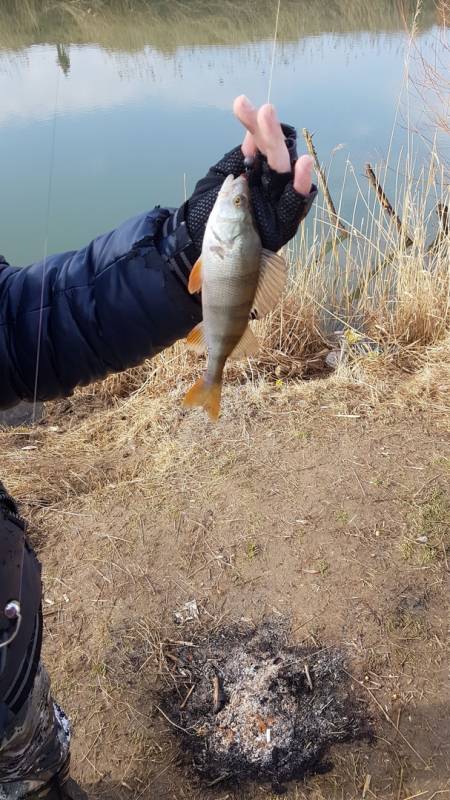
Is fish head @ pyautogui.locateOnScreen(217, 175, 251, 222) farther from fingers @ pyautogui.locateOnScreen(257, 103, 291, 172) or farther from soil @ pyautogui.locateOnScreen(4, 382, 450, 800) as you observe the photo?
soil @ pyautogui.locateOnScreen(4, 382, 450, 800)

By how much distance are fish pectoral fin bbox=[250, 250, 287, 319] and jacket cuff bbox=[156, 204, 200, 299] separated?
186 millimetres

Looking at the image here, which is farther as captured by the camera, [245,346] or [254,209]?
[245,346]

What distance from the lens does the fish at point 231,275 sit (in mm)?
1209

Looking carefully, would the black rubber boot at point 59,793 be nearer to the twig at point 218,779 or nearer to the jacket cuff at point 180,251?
the twig at point 218,779

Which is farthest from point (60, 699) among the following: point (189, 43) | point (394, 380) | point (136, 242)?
point (189, 43)

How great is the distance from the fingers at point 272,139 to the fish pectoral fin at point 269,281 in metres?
0.18

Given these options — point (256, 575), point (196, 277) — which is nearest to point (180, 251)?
point (196, 277)

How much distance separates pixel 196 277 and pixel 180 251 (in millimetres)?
141

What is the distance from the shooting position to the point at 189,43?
11984 millimetres

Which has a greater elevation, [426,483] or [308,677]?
[426,483]

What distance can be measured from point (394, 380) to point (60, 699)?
8.08 feet

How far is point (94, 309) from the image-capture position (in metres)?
1.46

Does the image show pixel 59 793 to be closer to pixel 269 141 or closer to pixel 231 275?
pixel 231 275

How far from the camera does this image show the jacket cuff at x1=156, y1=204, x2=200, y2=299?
4.58ft
